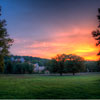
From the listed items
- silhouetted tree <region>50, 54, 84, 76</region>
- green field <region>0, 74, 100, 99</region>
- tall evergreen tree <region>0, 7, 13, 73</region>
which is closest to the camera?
green field <region>0, 74, 100, 99</region>

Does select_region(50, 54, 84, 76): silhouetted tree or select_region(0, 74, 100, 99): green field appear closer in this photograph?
select_region(0, 74, 100, 99): green field

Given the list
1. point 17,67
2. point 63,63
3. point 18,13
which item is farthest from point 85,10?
point 17,67

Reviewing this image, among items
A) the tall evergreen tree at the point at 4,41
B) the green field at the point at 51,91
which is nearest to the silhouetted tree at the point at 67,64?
the tall evergreen tree at the point at 4,41

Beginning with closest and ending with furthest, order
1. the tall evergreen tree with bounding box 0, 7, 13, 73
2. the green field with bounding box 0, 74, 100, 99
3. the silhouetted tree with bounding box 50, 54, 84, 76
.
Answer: the green field with bounding box 0, 74, 100, 99, the tall evergreen tree with bounding box 0, 7, 13, 73, the silhouetted tree with bounding box 50, 54, 84, 76

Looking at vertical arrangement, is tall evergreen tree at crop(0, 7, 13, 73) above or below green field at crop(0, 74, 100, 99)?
above

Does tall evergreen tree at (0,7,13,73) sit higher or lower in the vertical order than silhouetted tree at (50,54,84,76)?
higher

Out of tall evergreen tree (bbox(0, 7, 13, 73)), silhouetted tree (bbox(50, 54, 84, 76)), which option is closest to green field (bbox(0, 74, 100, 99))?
tall evergreen tree (bbox(0, 7, 13, 73))

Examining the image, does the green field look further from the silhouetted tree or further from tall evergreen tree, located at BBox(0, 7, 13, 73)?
the silhouetted tree

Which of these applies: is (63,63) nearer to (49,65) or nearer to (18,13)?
(49,65)

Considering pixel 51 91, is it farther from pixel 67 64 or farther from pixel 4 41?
pixel 67 64

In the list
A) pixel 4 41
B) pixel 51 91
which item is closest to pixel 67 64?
pixel 4 41

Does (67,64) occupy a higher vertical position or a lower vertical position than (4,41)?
lower

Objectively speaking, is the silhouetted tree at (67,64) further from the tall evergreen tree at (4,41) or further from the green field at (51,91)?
the green field at (51,91)

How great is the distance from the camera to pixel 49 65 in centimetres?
6316
